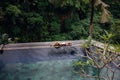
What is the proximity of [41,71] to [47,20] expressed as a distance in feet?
15.7

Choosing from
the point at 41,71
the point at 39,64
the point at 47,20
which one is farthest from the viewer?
the point at 47,20

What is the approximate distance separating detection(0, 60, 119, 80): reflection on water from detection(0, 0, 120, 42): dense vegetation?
8.89 ft

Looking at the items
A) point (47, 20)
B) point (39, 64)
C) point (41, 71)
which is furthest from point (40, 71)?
point (47, 20)

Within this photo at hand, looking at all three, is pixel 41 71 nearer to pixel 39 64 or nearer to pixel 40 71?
pixel 40 71

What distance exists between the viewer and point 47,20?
13156 mm

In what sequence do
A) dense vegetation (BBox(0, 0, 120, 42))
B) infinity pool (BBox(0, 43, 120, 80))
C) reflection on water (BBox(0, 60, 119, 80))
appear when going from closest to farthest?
1. reflection on water (BBox(0, 60, 119, 80))
2. infinity pool (BBox(0, 43, 120, 80))
3. dense vegetation (BBox(0, 0, 120, 42))

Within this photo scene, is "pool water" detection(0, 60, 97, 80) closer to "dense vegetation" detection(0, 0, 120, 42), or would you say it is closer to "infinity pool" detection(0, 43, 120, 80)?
"infinity pool" detection(0, 43, 120, 80)

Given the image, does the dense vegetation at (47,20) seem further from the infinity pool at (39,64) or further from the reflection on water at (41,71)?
the reflection on water at (41,71)

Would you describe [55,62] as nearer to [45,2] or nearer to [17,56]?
[17,56]

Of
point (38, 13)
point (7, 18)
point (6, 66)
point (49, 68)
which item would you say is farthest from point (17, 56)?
point (38, 13)

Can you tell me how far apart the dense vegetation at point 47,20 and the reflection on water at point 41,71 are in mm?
2709

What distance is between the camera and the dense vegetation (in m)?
12.1

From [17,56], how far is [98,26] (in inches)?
229

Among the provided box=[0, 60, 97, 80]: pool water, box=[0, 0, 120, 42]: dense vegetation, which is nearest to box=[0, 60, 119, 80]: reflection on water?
box=[0, 60, 97, 80]: pool water
